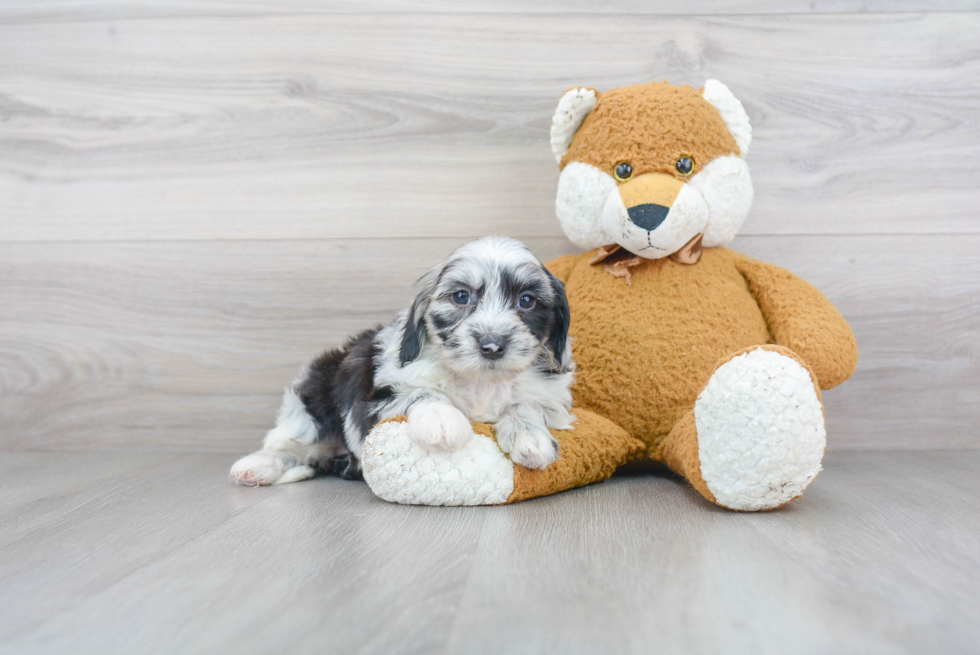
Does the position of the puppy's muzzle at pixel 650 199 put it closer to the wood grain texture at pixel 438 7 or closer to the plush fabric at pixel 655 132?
the plush fabric at pixel 655 132

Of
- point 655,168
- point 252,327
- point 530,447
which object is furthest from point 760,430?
point 252,327

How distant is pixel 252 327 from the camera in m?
2.28

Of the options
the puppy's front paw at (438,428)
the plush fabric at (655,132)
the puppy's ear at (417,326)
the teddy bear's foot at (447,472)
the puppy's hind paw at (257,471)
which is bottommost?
the puppy's hind paw at (257,471)

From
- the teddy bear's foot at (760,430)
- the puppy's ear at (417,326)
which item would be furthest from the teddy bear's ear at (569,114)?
the teddy bear's foot at (760,430)

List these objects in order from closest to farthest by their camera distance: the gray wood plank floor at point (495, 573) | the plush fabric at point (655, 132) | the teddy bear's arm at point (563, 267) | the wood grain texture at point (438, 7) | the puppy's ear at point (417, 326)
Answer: the gray wood plank floor at point (495, 573)
the puppy's ear at point (417, 326)
the plush fabric at point (655, 132)
the teddy bear's arm at point (563, 267)
the wood grain texture at point (438, 7)

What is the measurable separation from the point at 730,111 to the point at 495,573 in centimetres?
133

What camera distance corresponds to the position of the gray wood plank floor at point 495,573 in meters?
0.87

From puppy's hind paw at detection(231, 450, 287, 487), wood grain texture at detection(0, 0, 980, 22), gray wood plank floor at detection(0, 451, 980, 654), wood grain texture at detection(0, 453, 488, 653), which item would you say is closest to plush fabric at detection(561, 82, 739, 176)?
wood grain texture at detection(0, 0, 980, 22)

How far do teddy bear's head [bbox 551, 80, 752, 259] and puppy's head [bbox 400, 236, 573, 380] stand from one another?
0.82 feet

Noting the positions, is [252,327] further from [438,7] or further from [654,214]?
[654,214]

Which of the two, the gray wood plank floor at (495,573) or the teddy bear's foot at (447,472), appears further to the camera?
the teddy bear's foot at (447,472)

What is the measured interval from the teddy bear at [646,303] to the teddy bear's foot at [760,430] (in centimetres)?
8

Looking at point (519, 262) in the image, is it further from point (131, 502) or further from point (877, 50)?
point (877, 50)

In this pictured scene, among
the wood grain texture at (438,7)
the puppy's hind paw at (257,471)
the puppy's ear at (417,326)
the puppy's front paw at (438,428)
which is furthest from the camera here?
the wood grain texture at (438,7)
